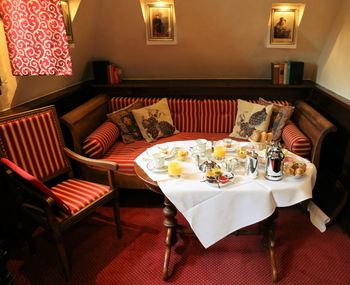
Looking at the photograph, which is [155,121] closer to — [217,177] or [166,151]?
[166,151]

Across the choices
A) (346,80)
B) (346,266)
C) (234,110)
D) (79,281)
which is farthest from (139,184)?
(346,80)

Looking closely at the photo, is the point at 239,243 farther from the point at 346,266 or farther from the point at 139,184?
the point at 139,184

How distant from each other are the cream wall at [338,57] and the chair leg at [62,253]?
8.59ft

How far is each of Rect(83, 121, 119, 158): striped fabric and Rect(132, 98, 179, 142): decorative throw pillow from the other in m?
0.32

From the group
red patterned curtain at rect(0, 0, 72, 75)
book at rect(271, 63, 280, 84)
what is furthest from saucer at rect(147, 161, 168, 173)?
book at rect(271, 63, 280, 84)

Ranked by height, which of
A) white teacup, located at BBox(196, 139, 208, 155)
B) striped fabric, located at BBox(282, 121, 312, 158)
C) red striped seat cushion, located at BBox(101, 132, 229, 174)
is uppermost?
white teacup, located at BBox(196, 139, 208, 155)

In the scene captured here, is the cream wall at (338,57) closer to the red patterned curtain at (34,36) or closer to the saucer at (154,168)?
the saucer at (154,168)

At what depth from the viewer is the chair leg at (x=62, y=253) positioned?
1.95 metres

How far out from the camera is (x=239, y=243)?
7.82ft

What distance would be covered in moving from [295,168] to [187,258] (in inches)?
39.3

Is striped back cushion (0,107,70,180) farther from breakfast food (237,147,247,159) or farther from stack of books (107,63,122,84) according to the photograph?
breakfast food (237,147,247,159)

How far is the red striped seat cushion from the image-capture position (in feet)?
9.01

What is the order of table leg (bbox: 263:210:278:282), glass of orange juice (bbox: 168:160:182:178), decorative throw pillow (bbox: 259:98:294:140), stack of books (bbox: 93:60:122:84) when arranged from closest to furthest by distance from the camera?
1. glass of orange juice (bbox: 168:160:182:178)
2. table leg (bbox: 263:210:278:282)
3. decorative throw pillow (bbox: 259:98:294:140)
4. stack of books (bbox: 93:60:122:84)

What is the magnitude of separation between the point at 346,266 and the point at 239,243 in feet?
2.41
